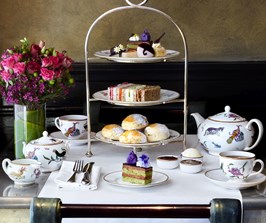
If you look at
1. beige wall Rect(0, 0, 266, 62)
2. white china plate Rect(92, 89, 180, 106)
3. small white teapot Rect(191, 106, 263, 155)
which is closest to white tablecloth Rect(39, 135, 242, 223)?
small white teapot Rect(191, 106, 263, 155)

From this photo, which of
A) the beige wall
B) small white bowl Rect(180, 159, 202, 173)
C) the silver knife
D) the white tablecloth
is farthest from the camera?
the beige wall

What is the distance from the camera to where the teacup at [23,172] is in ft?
6.80

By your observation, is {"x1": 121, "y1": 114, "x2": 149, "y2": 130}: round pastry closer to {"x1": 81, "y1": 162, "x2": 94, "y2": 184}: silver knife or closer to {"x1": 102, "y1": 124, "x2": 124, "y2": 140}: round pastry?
{"x1": 102, "y1": 124, "x2": 124, "y2": 140}: round pastry

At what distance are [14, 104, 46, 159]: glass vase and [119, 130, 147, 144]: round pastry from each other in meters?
0.33

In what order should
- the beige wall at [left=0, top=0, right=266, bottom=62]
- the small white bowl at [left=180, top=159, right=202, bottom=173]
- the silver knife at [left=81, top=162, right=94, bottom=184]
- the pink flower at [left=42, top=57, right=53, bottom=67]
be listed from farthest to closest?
the beige wall at [left=0, top=0, right=266, bottom=62], the pink flower at [left=42, top=57, right=53, bottom=67], the small white bowl at [left=180, top=159, right=202, bottom=173], the silver knife at [left=81, top=162, right=94, bottom=184]

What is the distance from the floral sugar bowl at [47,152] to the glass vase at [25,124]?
152mm

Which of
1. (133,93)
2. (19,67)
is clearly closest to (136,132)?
(133,93)

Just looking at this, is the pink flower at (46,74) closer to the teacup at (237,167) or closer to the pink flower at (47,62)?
the pink flower at (47,62)

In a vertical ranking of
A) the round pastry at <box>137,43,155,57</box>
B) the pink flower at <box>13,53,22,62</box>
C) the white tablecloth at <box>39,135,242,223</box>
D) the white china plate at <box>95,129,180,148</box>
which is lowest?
the white tablecloth at <box>39,135,242,223</box>

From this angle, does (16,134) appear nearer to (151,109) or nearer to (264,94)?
(151,109)

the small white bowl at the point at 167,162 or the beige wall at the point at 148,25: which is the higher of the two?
the beige wall at the point at 148,25

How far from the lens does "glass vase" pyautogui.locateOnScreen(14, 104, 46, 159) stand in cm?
239

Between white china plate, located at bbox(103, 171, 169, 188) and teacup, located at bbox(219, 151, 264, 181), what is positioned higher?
teacup, located at bbox(219, 151, 264, 181)

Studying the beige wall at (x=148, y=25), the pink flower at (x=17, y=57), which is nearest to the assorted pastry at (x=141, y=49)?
the pink flower at (x=17, y=57)
